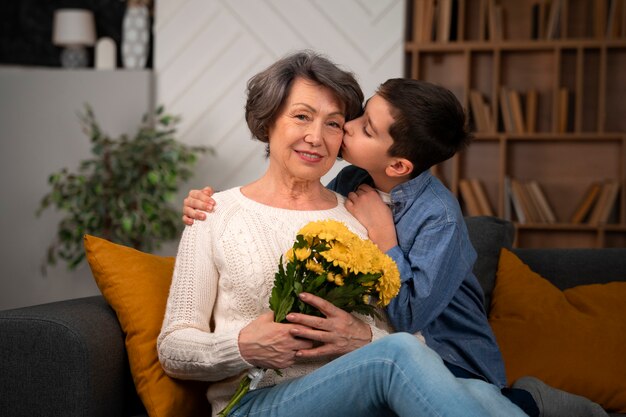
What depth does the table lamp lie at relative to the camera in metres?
5.19

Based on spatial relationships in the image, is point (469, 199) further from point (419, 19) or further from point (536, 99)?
point (419, 19)

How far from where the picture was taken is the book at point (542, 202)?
496cm

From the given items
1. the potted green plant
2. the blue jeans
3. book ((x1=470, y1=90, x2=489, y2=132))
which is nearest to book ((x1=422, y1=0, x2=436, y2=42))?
Result: book ((x1=470, y1=90, x2=489, y2=132))

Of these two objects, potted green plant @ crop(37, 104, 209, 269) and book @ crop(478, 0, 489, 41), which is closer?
potted green plant @ crop(37, 104, 209, 269)

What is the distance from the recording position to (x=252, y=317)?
1956 mm

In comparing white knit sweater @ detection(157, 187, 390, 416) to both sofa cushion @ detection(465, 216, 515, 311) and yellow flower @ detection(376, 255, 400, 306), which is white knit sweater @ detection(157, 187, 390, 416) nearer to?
yellow flower @ detection(376, 255, 400, 306)

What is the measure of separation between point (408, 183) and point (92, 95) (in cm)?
344

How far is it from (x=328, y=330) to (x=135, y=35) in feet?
12.5

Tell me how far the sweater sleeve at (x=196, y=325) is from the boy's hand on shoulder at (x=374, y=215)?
0.37 metres

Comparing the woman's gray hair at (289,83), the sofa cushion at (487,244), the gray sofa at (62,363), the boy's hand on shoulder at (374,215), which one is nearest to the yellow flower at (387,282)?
the boy's hand on shoulder at (374,215)

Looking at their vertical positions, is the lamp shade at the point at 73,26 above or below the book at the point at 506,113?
above

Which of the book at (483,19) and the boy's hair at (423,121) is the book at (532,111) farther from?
the boy's hair at (423,121)

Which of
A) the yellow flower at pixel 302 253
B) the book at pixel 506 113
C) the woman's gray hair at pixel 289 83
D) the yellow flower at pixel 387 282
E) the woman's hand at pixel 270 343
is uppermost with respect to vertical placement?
the book at pixel 506 113

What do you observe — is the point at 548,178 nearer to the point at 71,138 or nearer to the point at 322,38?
the point at 322,38
